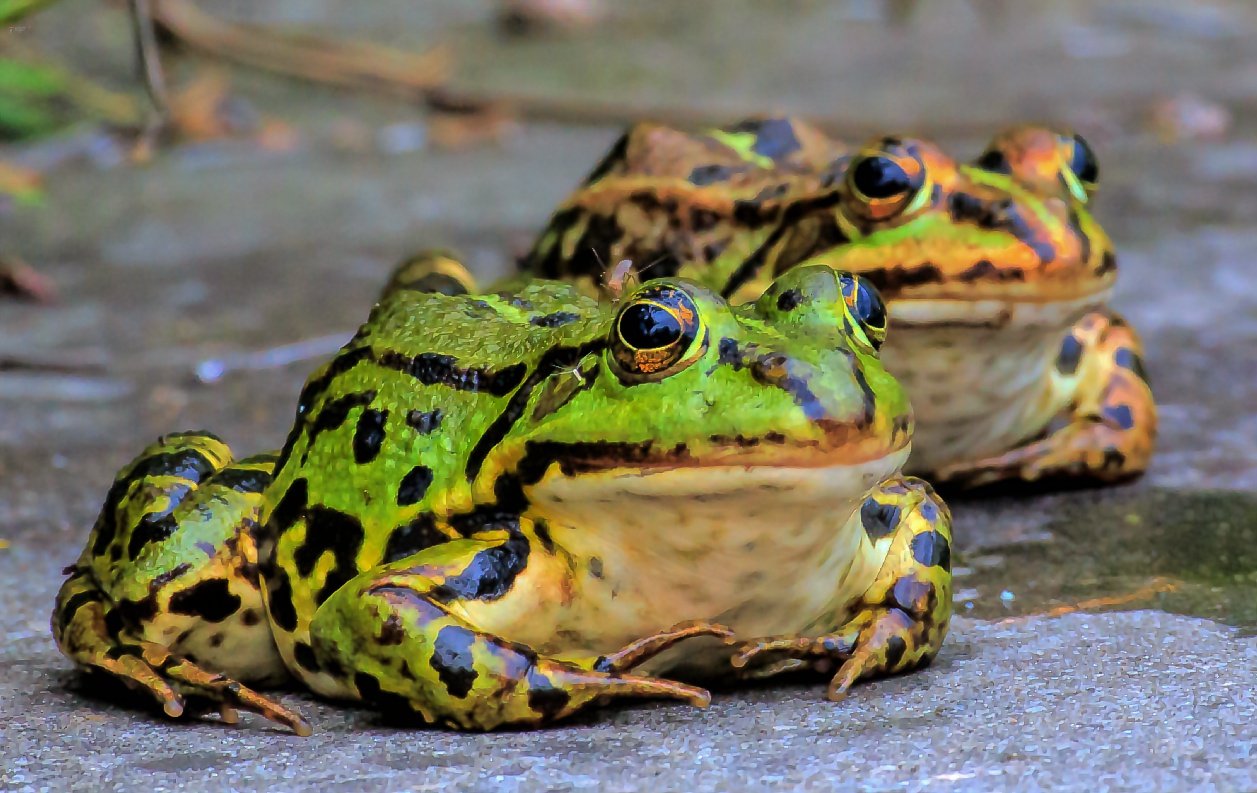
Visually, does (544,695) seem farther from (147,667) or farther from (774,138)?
(774,138)

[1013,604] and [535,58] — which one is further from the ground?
[535,58]

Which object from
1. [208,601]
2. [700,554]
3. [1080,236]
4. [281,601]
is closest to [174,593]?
[208,601]

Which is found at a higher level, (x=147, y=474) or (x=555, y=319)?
(x=555, y=319)

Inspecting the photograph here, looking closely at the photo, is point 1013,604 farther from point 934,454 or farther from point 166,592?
point 166,592

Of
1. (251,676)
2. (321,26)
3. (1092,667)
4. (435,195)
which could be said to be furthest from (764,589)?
(321,26)

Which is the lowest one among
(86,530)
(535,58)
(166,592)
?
(86,530)
